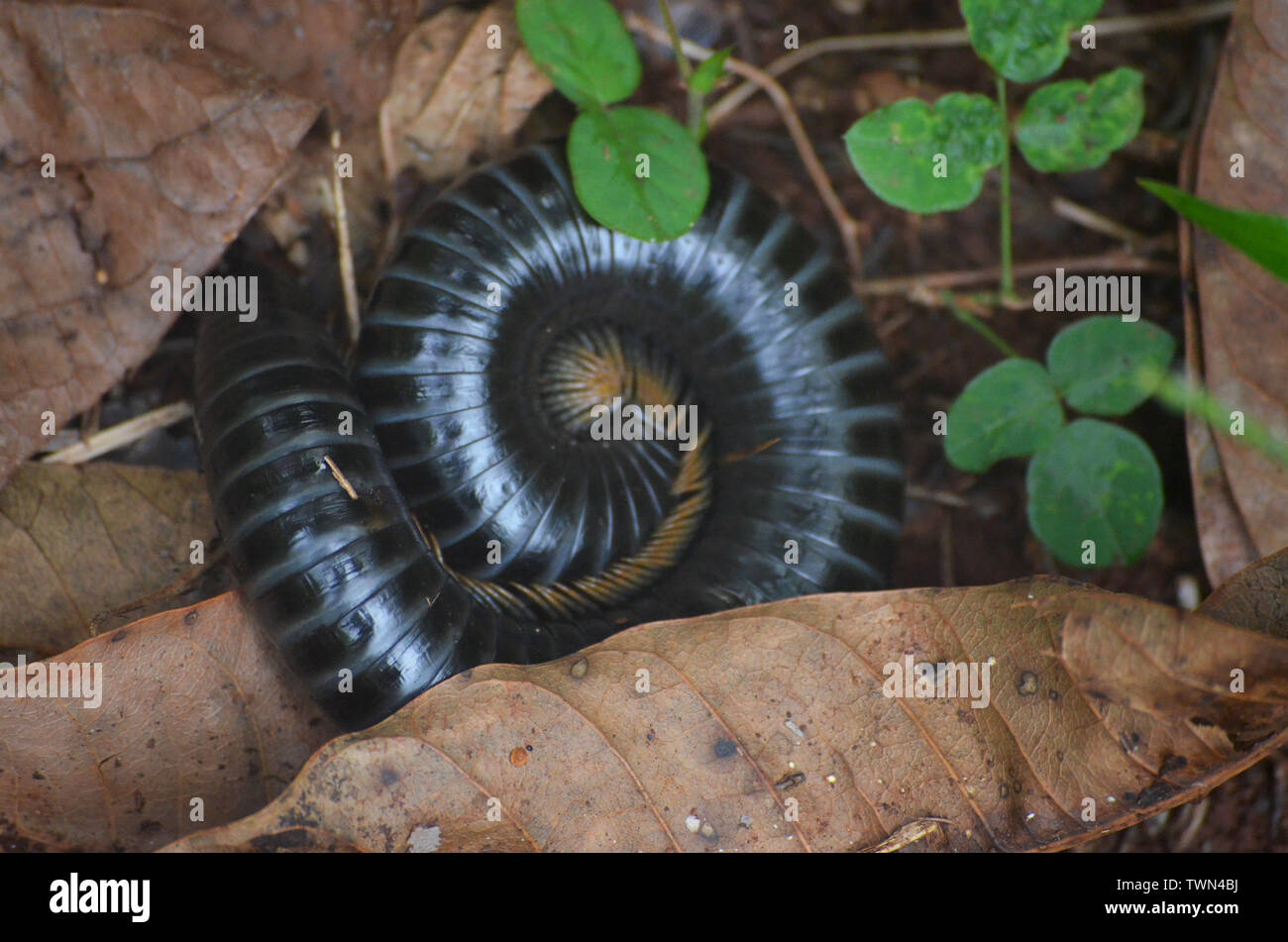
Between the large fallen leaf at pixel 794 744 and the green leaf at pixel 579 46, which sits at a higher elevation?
the green leaf at pixel 579 46

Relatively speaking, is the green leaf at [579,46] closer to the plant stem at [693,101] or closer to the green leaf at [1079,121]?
the plant stem at [693,101]

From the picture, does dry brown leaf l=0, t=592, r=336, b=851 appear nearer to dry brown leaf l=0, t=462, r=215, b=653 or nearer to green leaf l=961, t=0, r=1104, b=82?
dry brown leaf l=0, t=462, r=215, b=653

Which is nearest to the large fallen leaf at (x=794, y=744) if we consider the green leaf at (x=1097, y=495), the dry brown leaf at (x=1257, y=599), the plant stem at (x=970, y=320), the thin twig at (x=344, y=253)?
the dry brown leaf at (x=1257, y=599)

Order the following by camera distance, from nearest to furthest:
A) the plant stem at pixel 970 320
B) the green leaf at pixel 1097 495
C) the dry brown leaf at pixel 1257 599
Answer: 1. the dry brown leaf at pixel 1257 599
2. the green leaf at pixel 1097 495
3. the plant stem at pixel 970 320

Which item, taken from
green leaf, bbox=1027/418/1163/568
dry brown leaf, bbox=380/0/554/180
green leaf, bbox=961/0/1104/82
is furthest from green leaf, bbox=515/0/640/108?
green leaf, bbox=1027/418/1163/568

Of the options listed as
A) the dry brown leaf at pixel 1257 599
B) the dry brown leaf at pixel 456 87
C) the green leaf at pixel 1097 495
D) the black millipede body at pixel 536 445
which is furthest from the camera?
the dry brown leaf at pixel 456 87

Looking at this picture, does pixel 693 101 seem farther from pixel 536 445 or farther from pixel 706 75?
pixel 536 445

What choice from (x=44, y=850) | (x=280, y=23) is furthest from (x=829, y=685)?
(x=280, y=23)
